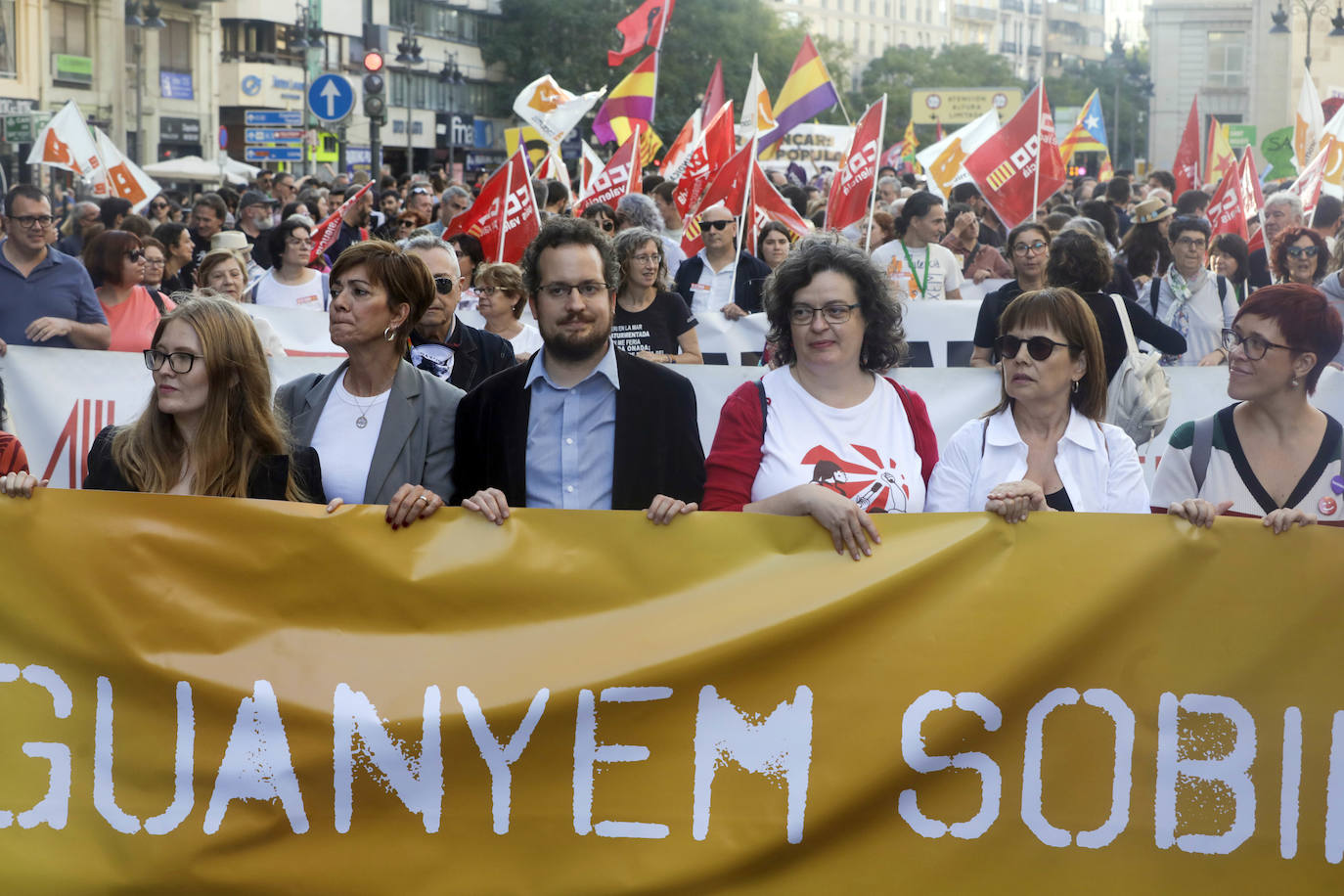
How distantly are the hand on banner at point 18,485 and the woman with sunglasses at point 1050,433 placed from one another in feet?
7.20

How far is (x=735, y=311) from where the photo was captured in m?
9.12

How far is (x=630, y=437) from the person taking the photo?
13.6ft

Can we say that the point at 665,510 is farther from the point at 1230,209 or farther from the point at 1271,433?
the point at 1230,209

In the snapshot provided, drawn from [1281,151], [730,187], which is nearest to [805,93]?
[730,187]

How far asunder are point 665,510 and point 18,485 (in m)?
1.54

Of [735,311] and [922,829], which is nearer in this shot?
[922,829]

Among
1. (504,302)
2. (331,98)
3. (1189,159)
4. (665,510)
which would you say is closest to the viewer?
(665,510)

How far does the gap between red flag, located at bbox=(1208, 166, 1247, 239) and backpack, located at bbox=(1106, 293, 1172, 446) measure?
A: 687 centimetres

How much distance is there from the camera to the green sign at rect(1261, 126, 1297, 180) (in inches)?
811

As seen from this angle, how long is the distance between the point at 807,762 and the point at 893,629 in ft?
1.17

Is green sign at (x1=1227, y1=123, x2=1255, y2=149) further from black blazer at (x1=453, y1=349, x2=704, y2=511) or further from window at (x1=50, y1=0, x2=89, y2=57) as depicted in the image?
window at (x1=50, y1=0, x2=89, y2=57)

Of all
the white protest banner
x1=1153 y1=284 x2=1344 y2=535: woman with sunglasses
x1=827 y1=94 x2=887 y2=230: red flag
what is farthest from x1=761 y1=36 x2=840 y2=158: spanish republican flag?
the white protest banner

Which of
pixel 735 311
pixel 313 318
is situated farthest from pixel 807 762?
pixel 313 318

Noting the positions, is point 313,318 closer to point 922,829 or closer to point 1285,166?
point 922,829
